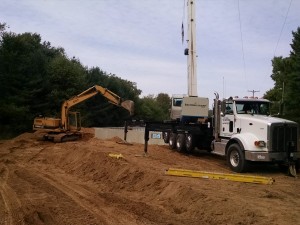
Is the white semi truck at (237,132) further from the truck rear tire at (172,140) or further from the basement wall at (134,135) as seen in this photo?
the basement wall at (134,135)

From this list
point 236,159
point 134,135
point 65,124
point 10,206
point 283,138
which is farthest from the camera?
point 65,124

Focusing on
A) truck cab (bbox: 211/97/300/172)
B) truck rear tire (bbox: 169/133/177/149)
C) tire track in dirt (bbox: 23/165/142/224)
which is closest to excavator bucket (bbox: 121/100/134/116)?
truck rear tire (bbox: 169/133/177/149)

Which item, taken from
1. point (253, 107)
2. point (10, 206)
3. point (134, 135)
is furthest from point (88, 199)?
point (134, 135)

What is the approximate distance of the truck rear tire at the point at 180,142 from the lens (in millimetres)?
20438

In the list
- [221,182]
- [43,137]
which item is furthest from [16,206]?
[43,137]

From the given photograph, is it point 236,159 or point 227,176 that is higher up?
point 236,159

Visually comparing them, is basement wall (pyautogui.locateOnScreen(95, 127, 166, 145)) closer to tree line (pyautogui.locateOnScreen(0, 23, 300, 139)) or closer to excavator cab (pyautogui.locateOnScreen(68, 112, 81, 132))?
excavator cab (pyautogui.locateOnScreen(68, 112, 81, 132))

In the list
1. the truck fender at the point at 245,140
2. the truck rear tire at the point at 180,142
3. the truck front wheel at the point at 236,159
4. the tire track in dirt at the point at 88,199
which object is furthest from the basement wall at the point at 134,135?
the tire track in dirt at the point at 88,199

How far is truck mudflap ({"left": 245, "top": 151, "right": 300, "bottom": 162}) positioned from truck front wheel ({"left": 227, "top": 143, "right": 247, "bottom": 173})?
29 cm

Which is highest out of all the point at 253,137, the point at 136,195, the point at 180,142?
the point at 253,137

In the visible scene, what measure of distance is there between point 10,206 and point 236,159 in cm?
886

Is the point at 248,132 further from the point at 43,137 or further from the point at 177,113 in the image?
the point at 43,137

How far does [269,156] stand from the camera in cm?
1462

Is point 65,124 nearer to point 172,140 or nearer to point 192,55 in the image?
point 172,140
